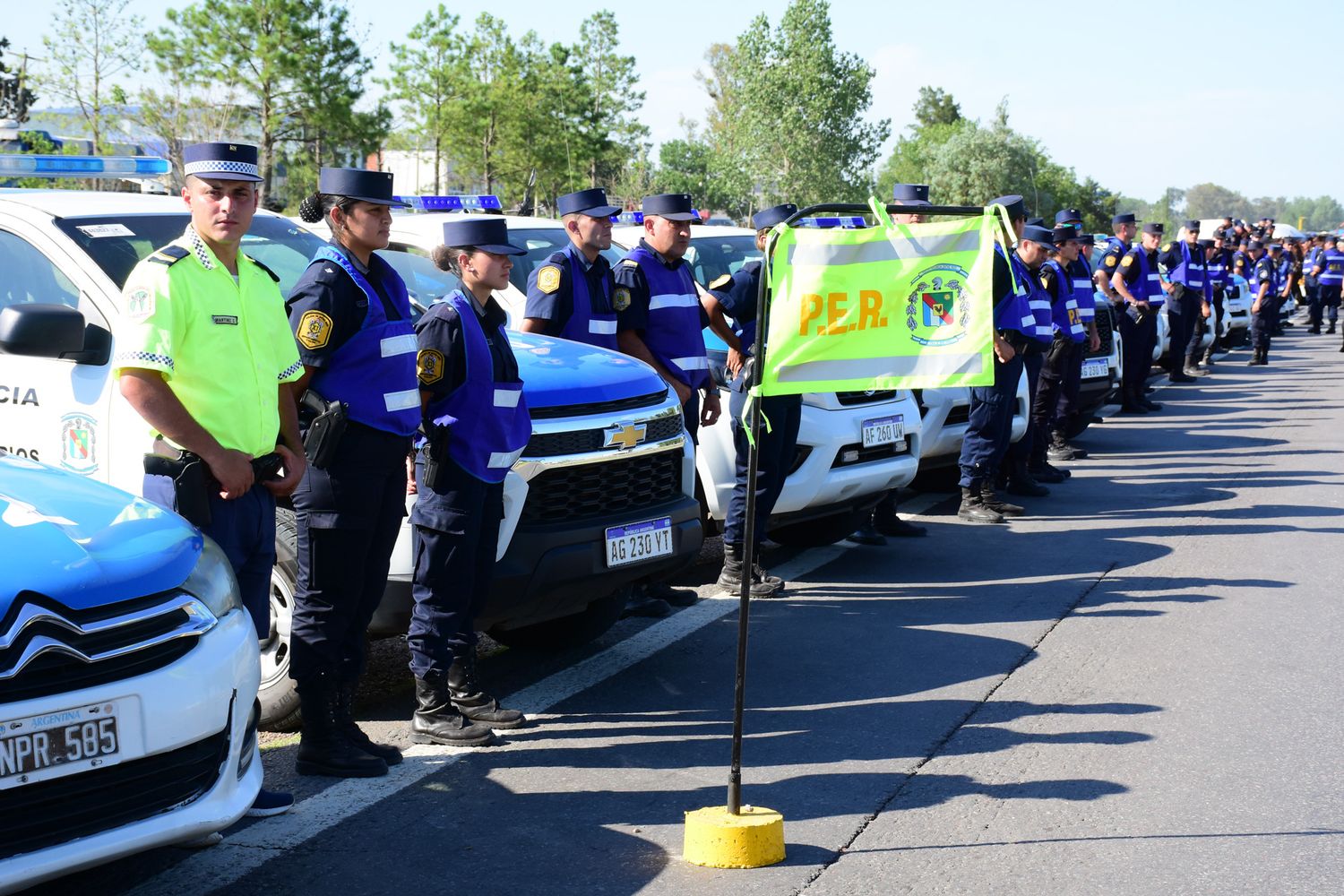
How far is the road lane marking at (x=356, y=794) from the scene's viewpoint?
3.99 m

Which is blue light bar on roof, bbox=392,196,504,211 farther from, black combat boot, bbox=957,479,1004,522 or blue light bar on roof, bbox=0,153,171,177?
black combat boot, bbox=957,479,1004,522

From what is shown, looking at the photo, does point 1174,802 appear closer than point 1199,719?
Yes

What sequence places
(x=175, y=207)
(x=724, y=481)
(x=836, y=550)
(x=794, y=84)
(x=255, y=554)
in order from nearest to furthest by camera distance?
1. (x=255, y=554)
2. (x=175, y=207)
3. (x=724, y=481)
4. (x=836, y=550)
5. (x=794, y=84)

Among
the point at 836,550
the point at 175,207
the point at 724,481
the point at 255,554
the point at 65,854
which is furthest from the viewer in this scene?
the point at 836,550

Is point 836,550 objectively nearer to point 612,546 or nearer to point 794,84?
point 612,546

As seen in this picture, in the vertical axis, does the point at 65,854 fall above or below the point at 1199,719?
above

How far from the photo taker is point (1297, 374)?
21344mm

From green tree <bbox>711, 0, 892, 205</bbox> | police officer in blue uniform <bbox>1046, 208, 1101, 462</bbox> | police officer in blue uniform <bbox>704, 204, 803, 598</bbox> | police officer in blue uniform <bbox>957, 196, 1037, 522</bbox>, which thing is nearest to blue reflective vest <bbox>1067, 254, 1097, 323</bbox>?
police officer in blue uniform <bbox>1046, 208, 1101, 462</bbox>

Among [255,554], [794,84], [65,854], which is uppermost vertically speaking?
[794,84]

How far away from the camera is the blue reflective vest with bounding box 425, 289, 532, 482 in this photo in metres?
4.98

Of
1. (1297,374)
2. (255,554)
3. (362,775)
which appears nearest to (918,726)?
(362,775)

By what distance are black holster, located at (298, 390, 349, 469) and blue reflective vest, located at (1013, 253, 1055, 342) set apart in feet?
21.7

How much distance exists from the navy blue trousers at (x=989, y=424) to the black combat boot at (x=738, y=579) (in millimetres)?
2581

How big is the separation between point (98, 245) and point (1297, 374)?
19832 millimetres
